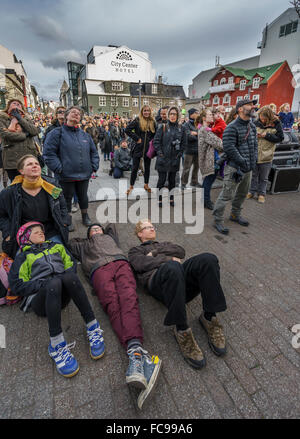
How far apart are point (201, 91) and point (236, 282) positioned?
62.2 m

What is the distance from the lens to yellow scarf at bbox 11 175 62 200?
2.77m

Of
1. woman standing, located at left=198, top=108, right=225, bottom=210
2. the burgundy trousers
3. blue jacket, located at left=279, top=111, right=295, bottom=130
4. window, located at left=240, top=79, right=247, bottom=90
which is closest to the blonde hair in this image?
woman standing, located at left=198, top=108, right=225, bottom=210

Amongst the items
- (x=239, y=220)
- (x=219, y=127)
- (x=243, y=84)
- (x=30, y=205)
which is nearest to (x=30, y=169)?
(x=30, y=205)

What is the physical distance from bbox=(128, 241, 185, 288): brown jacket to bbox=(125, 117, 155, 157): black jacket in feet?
12.6

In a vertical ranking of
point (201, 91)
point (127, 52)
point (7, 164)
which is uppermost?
point (127, 52)

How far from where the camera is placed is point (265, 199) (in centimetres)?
634

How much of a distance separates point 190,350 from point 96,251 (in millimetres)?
1550

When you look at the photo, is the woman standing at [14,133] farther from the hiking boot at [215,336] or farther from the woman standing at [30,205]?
the hiking boot at [215,336]

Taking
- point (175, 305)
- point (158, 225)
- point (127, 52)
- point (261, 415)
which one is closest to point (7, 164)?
point (158, 225)

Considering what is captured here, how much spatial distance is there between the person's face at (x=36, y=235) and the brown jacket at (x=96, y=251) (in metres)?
0.62

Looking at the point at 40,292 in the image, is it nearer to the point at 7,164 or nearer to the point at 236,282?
the point at 236,282

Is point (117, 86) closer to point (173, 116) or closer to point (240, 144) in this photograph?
point (173, 116)

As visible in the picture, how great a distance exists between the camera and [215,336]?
2158 millimetres

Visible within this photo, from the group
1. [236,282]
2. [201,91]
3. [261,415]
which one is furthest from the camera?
[201,91]
